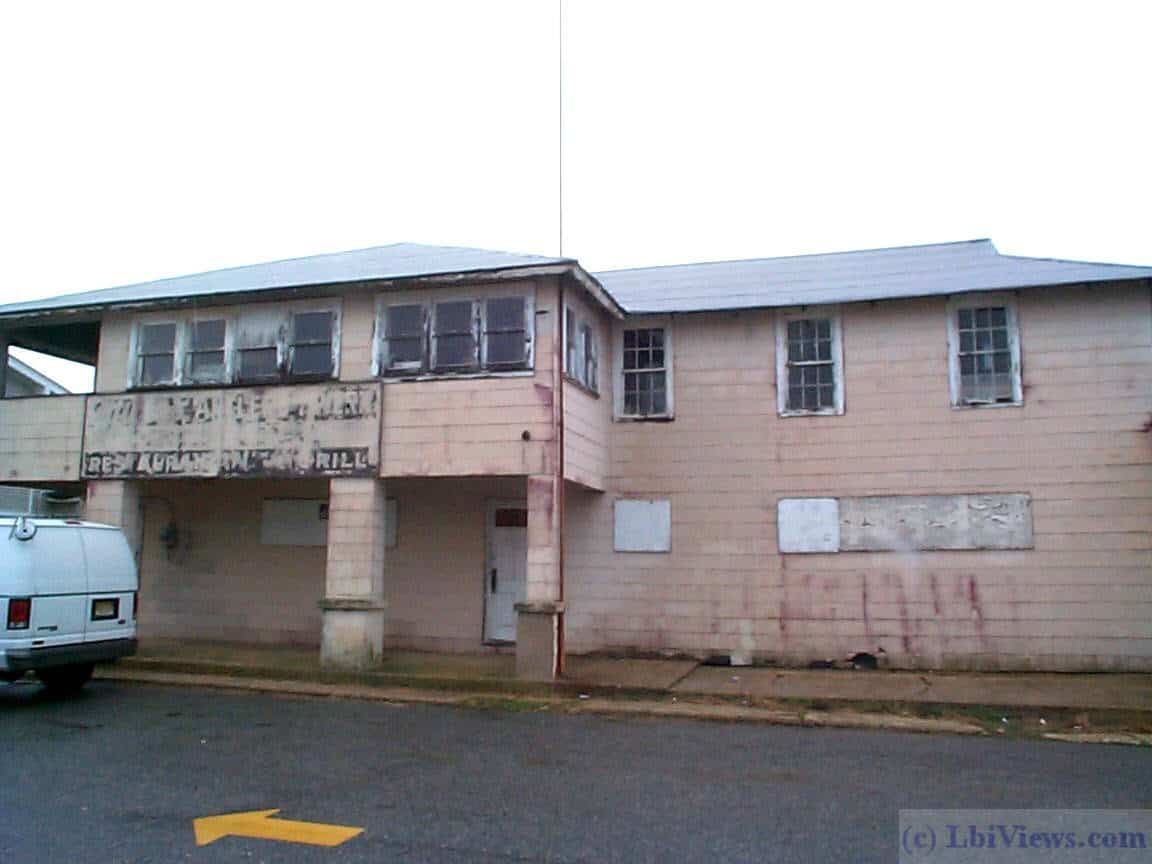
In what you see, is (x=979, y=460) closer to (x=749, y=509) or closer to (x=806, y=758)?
(x=749, y=509)

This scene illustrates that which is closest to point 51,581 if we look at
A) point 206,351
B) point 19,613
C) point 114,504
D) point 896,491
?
point 19,613

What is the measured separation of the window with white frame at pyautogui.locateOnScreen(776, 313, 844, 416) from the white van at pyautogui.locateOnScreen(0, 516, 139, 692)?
9.14 m

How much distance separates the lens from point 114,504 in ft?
47.2

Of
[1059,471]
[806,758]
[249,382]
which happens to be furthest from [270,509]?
[1059,471]

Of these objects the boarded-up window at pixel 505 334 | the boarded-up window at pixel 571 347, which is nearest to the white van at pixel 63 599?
the boarded-up window at pixel 505 334

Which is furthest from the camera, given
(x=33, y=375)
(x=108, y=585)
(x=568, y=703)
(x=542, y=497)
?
(x=33, y=375)

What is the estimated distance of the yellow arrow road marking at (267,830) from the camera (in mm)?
5844

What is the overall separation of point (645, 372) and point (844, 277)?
11.0 feet

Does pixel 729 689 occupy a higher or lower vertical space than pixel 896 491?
lower

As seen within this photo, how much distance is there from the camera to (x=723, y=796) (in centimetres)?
695

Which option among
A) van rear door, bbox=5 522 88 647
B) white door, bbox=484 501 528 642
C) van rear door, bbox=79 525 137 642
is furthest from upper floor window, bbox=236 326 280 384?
white door, bbox=484 501 528 642

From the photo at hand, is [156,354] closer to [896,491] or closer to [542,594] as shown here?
[542,594]

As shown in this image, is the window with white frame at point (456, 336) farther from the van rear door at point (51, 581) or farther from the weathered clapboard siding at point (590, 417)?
the van rear door at point (51, 581)

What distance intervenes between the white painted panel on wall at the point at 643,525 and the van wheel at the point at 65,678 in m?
7.21
